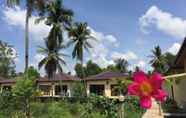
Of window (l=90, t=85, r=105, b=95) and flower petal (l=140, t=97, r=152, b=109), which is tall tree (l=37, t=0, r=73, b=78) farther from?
flower petal (l=140, t=97, r=152, b=109)

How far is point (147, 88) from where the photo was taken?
848 millimetres

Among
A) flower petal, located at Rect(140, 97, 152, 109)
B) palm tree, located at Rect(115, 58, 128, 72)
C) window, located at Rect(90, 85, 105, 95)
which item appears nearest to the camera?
flower petal, located at Rect(140, 97, 152, 109)

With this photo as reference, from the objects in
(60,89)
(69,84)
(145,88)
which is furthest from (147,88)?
(60,89)

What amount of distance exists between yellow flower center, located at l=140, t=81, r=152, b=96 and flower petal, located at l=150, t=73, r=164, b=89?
1 cm

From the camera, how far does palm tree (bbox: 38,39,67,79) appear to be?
129ft

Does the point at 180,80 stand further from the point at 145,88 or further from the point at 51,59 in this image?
the point at 51,59

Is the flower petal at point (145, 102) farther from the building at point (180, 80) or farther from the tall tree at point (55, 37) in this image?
the tall tree at point (55, 37)

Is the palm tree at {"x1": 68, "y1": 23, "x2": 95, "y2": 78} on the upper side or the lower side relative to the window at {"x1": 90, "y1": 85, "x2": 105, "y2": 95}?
upper

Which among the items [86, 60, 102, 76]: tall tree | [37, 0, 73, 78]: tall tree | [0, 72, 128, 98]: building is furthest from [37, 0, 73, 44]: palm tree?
[86, 60, 102, 76]: tall tree

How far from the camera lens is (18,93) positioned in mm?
16031

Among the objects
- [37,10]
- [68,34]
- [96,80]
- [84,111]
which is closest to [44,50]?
[68,34]

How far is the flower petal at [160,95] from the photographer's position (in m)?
0.79

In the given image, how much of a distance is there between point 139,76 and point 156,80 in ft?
0.16

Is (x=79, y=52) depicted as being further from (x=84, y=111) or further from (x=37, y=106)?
(x=84, y=111)
